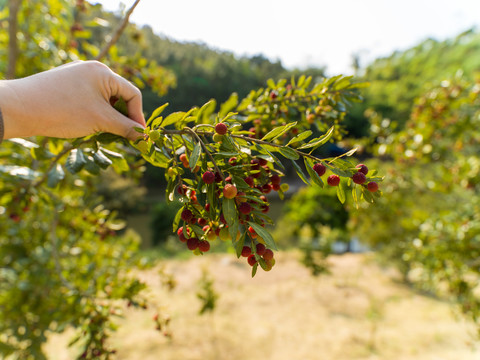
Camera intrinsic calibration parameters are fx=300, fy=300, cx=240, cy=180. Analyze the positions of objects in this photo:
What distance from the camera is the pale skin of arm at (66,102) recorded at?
81 centimetres

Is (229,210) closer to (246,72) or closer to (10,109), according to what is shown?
(10,109)

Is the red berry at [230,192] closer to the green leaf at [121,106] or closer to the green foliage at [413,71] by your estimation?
the green leaf at [121,106]

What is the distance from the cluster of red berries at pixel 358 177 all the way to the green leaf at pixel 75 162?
0.73 metres

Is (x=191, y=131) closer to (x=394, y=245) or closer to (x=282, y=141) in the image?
(x=282, y=141)

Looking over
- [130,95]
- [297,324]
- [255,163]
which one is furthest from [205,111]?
[297,324]

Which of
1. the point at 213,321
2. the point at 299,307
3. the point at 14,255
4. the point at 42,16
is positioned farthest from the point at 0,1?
the point at 299,307


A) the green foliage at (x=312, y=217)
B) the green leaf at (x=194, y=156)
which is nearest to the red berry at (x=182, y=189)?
the green leaf at (x=194, y=156)

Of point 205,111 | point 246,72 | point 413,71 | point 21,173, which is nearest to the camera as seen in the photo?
point 205,111

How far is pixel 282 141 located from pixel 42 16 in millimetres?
2588

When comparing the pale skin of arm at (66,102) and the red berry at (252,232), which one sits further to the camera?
the pale skin of arm at (66,102)

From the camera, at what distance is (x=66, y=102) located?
2.76 feet

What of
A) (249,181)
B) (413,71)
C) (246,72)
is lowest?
(246,72)

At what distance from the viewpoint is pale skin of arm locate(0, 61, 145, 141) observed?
808mm

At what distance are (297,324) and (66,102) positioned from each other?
18.8 ft
